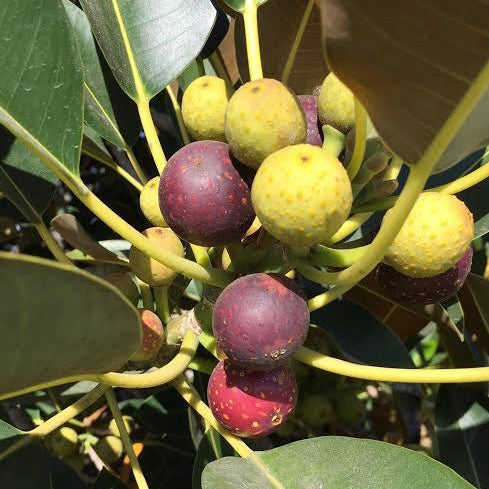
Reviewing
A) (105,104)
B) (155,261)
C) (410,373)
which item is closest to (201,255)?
(155,261)

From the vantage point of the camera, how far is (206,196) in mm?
722

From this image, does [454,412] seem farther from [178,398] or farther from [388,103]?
[388,103]

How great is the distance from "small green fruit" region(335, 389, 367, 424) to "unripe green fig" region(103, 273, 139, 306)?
21.7 inches

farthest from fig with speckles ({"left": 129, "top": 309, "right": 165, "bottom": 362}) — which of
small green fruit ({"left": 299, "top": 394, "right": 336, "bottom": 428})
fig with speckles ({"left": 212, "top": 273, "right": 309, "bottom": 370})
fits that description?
small green fruit ({"left": 299, "top": 394, "right": 336, "bottom": 428})

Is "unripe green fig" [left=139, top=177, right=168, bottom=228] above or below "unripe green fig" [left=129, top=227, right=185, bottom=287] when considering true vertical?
above

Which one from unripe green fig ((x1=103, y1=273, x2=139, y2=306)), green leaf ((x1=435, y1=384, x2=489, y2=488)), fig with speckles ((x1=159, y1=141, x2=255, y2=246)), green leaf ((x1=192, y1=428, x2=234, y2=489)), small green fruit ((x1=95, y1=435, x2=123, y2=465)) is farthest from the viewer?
small green fruit ((x1=95, y1=435, x2=123, y2=465))

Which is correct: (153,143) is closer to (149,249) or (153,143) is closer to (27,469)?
(149,249)

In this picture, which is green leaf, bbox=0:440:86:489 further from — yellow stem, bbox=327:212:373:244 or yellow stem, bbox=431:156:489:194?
yellow stem, bbox=431:156:489:194

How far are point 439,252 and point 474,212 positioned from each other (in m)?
0.47

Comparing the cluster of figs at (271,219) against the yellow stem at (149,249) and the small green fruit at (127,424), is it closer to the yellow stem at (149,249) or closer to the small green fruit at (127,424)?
the yellow stem at (149,249)

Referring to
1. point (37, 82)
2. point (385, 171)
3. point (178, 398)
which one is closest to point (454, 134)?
point (385, 171)

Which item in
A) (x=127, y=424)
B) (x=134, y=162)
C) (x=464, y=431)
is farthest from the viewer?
(x=127, y=424)

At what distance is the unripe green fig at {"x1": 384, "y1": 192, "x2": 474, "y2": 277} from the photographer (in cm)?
69

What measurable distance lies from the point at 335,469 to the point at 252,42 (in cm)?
51
